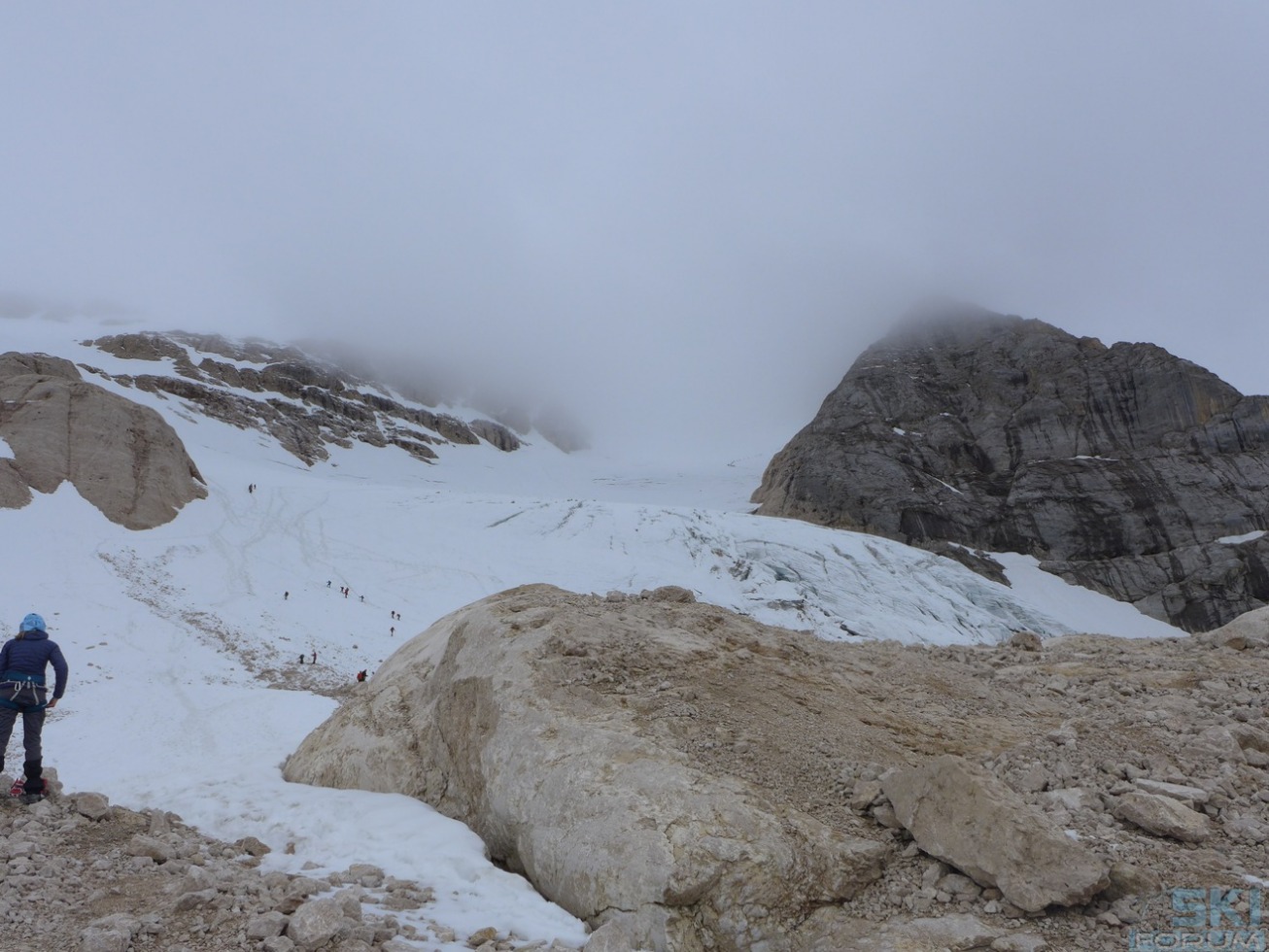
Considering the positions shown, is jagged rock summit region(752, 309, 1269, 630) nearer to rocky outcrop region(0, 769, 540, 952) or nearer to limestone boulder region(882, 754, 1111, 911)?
limestone boulder region(882, 754, 1111, 911)

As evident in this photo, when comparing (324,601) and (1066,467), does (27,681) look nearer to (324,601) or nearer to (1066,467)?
(324,601)

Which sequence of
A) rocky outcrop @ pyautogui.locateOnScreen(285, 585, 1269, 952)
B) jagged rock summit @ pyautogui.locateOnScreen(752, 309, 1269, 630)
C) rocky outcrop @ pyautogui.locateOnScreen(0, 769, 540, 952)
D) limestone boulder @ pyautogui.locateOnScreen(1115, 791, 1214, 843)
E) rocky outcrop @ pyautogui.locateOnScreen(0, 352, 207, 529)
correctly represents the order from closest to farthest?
rocky outcrop @ pyautogui.locateOnScreen(0, 769, 540, 952) → rocky outcrop @ pyautogui.locateOnScreen(285, 585, 1269, 952) → limestone boulder @ pyautogui.locateOnScreen(1115, 791, 1214, 843) → rocky outcrop @ pyautogui.locateOnScreen(0, 352, 207, 529) → jagged rock summit @ pyautogui.locateOnScreen(752, 309, 1269, 630)

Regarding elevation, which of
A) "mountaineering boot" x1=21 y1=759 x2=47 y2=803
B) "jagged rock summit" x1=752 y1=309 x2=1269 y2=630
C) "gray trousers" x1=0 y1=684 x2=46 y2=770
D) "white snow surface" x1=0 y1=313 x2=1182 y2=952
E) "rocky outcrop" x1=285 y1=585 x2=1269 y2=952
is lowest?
"white snow surface" x1=0 y1=313 x2=1182 y2=952

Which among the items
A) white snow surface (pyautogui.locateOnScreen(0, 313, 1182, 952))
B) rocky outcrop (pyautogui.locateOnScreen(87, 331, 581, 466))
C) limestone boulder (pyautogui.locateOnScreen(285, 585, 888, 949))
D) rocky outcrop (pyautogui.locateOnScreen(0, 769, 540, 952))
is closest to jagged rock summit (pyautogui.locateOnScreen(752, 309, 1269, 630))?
white snow surface (pyautogui.locateOnScreen(0, 313, 1182, 952))

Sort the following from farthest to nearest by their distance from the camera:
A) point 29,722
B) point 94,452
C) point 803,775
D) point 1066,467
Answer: point 1066,467 < point 94,452 < point 29,722 < point 803,775

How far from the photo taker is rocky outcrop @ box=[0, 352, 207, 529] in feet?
123

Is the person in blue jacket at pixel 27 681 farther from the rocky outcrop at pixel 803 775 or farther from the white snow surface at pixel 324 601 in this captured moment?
the rocky outcrop at pixel 803 775

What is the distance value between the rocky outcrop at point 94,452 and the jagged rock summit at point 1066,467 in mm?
67207

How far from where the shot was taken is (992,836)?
4.61 m

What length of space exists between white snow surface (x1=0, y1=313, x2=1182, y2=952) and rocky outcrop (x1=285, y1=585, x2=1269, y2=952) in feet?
2.01

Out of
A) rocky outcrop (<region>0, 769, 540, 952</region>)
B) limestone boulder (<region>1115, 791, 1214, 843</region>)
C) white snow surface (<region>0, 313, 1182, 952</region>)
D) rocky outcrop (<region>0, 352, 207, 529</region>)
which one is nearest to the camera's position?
rocky outcrop (<region>0, 769, 540, 952</region>)

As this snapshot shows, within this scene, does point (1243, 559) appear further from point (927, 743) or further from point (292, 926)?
point (292, 926)

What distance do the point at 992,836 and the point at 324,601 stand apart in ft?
114

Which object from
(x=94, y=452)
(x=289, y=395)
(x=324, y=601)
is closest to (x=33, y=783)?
(x=324, y=601)
